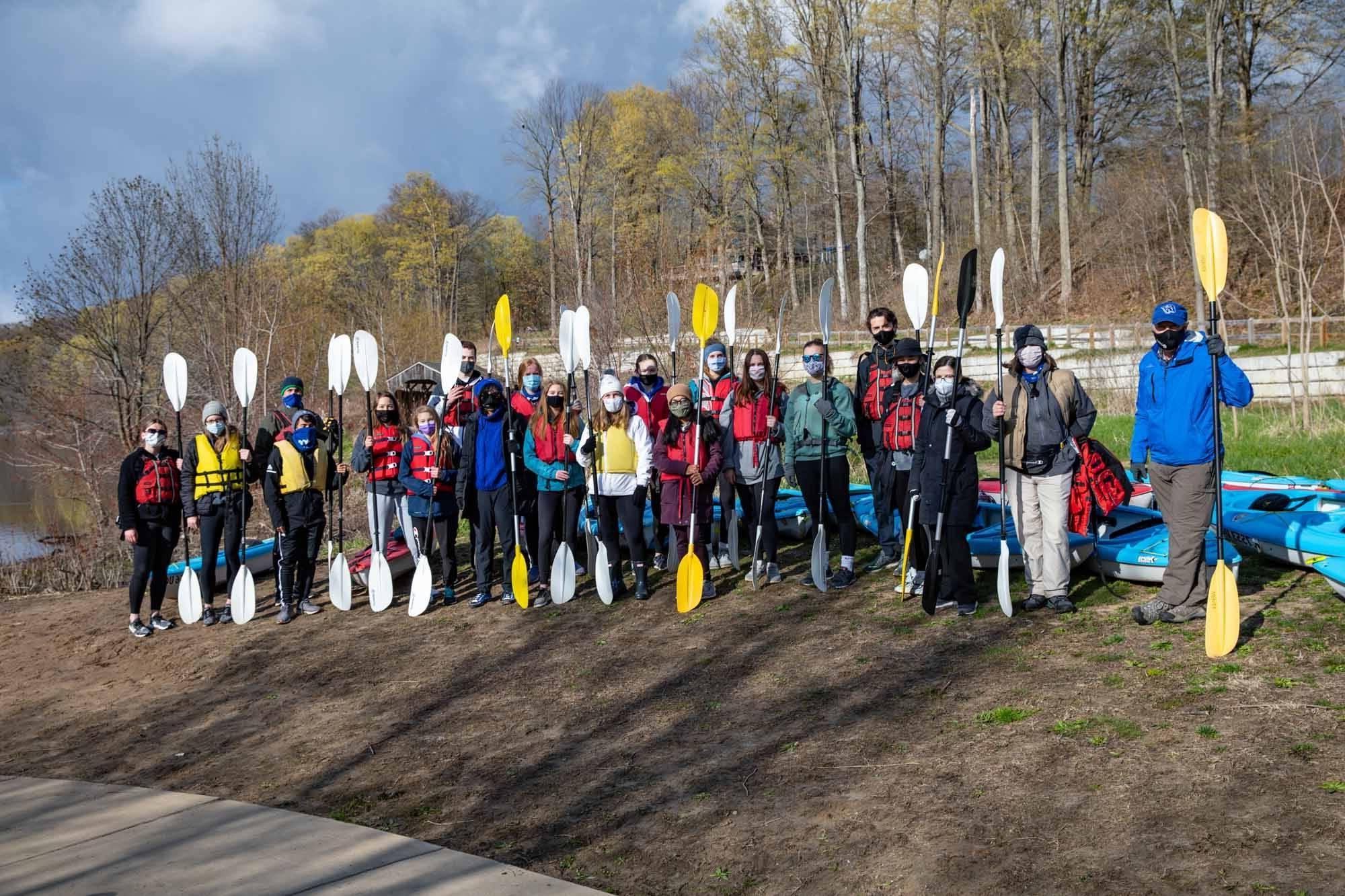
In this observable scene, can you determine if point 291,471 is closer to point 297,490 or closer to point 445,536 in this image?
point 297,490

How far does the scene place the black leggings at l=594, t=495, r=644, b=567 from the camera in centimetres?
680

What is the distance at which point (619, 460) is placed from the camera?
6.73m

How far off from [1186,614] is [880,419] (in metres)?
2.25

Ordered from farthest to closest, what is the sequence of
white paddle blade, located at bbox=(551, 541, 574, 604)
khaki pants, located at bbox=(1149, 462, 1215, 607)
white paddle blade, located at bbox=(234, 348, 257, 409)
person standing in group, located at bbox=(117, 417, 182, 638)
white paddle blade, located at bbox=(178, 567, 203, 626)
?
white paddle blade, located at bbox=(234, 348, 257, 409), white paddle blade, located at bbox=(178, 567, 203, 626), person standing in group, located at bbox=(117, 417, 182, 638), white paddle blade, located at bbox=(551, 541, 574, 604), khaki pants, located at bbox=(1149, 462, 1215, 607)

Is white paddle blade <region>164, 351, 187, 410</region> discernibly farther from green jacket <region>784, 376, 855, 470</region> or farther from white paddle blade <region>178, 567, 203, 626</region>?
green jacket <region>784, 376, 855, 470</region>

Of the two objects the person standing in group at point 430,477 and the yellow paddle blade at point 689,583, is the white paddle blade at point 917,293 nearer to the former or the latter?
the yellow paddle blade at point 689,583

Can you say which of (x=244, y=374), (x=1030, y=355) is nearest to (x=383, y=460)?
(x=244, y=374)

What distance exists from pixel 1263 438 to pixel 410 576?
9.37 m

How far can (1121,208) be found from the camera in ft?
92.7

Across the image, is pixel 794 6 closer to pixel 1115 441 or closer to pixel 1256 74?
pixel 1256 74

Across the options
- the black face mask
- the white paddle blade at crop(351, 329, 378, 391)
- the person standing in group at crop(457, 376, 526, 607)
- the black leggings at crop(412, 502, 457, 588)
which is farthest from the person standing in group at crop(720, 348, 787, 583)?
the white paddle blade at crop(351, 329, 378, 391)

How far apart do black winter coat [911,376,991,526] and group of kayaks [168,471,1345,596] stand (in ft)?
1.71

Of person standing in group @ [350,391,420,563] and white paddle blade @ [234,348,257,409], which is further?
white paddle blade @ [234,348,257,409]

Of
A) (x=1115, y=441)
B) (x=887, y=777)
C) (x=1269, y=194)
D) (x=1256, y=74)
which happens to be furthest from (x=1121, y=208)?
(x=887, y=777)
